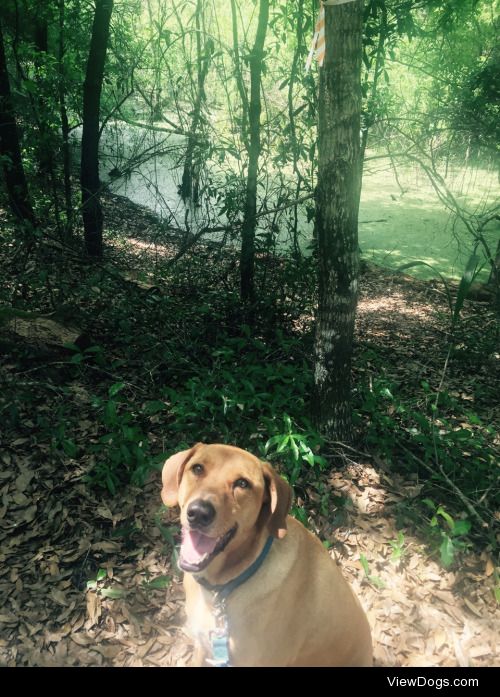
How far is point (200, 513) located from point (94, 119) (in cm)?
672

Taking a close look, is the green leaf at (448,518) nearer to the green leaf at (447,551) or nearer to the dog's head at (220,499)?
the green leaf at (447,551)

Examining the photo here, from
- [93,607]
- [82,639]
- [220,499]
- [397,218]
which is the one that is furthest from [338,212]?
[397,218]

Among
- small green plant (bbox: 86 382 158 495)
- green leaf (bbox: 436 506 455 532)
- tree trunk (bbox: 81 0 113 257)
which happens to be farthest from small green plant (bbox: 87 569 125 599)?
tree trunk (bbox: 81 0 113 257)

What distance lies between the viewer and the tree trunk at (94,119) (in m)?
6.62

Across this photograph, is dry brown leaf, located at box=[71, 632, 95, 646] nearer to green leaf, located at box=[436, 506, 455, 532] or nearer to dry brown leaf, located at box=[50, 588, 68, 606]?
dry brown leaf, located at box=[50, 588, 68, 606]

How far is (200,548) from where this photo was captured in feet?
6.28

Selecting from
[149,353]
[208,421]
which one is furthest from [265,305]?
[208,421]

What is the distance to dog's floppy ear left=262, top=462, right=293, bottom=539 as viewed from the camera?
79.2 inches

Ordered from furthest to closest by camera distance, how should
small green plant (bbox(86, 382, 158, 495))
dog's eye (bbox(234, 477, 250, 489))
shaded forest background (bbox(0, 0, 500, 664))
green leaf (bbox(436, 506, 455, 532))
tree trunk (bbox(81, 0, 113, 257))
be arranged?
1. tree trunk (bbox(81, 0, 113, 257))
2. small green plant (bbox(86, 382, 158, 495))
3. shaded forest background (bbox(0, 0, 500, 664))
4. green leaf (bbox(436, 506, 455, 532))
5. dog's eye (bbox(234, 477, 250, 489))

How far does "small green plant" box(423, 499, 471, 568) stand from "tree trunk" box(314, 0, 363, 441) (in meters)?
0.82

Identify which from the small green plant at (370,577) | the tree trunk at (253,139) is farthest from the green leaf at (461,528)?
the tree trunk at (253,139)

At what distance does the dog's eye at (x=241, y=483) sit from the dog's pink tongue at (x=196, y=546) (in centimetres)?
21

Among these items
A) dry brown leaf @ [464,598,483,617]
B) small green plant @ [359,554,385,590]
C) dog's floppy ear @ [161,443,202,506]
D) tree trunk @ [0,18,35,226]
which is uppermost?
tree trunk @ [0,18,35,226]
